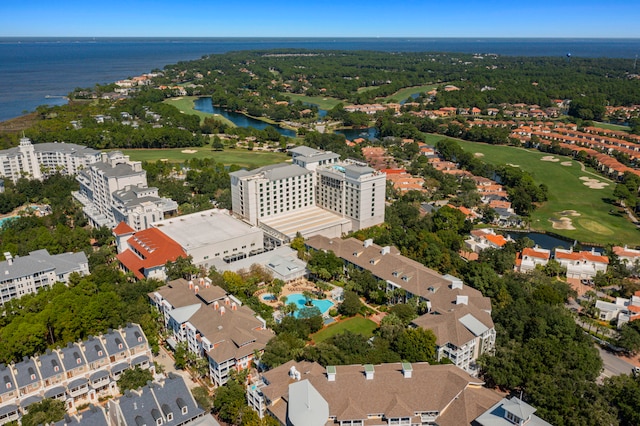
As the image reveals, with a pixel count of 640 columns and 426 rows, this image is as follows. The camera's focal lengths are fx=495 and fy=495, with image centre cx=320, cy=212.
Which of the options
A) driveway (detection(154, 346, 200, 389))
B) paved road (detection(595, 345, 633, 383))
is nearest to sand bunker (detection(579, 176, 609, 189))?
paved road (detection(595, 345, 633, 383))

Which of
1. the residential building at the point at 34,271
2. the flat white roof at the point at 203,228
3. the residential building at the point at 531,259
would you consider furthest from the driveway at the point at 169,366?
the residential building at the point at 531,259

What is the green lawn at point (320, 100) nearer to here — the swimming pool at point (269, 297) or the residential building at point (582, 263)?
the residential building at point (582, 263)

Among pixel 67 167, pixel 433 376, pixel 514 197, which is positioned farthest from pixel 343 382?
pixel 67 167

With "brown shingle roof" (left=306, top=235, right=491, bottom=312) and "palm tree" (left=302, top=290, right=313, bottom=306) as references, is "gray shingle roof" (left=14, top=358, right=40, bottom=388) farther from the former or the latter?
"brown shingle roof" (left=306, top=235, right=491, bottom=312)

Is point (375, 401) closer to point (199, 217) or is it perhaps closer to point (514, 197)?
point (199, 217)

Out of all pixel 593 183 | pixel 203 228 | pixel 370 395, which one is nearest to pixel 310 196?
pixel 203 228
